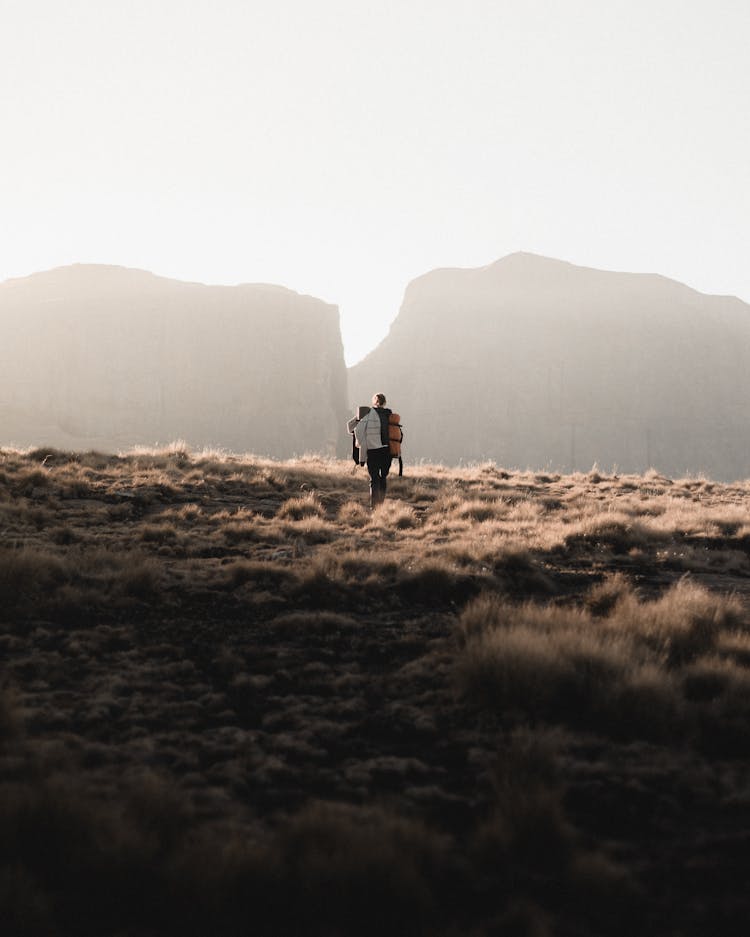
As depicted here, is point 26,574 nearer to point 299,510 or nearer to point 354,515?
point 299,510

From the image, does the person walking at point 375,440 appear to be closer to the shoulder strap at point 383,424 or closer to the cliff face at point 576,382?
the shoulder strap at point 383,424

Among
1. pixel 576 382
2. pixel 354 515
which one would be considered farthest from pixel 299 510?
pixel 576 382

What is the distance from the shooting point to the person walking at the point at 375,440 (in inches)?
553

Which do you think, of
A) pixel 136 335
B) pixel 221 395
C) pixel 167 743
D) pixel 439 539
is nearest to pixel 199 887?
pixel 167 743

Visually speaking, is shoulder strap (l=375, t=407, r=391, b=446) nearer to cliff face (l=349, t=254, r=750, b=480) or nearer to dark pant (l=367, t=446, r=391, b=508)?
dark pant (l=367, t=446, r=391, b=508)

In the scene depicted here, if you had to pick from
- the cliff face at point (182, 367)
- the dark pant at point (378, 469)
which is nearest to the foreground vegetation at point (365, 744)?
the dark pant at point (378, 469)

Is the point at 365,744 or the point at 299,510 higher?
the point at 299,510

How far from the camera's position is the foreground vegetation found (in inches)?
Answer: 108

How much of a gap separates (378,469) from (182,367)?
117787 millimetres

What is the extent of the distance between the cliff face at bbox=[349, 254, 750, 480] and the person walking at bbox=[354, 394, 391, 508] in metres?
110

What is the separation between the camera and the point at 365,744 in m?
4.25

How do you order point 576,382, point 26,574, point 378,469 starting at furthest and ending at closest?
point 576,382
point 378,469
point 26,574

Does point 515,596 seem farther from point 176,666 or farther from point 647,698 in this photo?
point 176,666

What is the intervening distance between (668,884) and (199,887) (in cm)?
194
